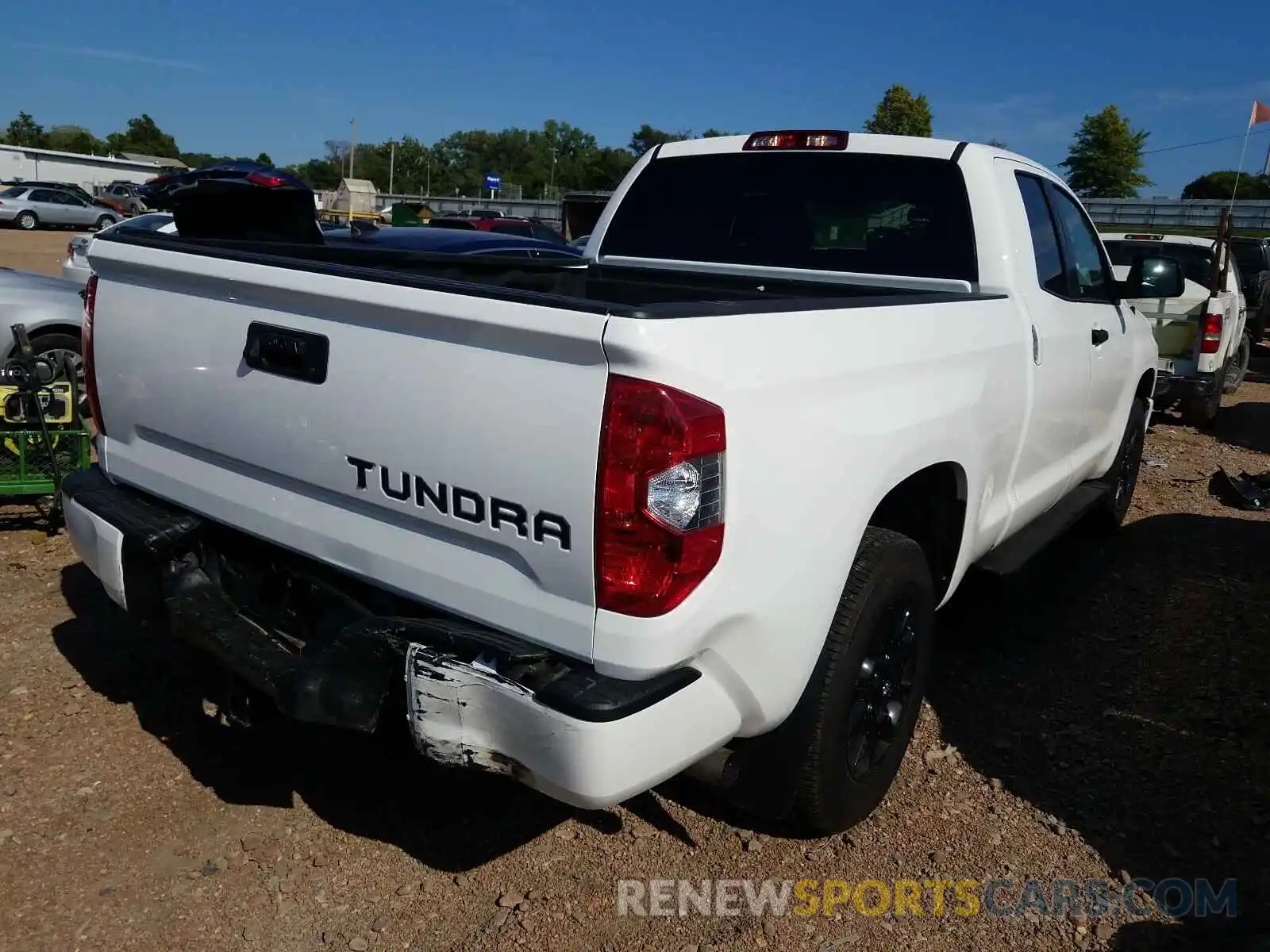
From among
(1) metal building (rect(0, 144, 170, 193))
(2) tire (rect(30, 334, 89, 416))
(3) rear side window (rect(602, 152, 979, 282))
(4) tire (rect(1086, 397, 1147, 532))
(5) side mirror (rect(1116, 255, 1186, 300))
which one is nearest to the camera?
(3) rear side window (rect(602, 152, 979, 282))

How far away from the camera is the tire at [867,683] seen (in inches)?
104

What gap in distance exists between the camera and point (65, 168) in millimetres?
58344

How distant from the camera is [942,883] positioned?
288 centimetres

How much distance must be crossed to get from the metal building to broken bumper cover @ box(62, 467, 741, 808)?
2285 inches

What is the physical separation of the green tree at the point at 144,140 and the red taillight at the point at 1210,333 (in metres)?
104

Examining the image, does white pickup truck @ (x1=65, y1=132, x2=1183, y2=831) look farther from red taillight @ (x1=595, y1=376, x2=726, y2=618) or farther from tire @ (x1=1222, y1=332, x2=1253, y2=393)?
tire @ (x1=1222, y1=332, x2=1253, y2=393)

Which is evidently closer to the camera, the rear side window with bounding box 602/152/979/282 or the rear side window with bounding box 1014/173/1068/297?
the rear side window with bounding box 602/152/979/282

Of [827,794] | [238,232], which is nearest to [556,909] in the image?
[827,794]

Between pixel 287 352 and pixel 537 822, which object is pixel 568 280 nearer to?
pixel 287 352

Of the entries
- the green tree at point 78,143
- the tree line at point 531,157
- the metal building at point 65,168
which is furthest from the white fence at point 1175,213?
the green tree at point 78,143

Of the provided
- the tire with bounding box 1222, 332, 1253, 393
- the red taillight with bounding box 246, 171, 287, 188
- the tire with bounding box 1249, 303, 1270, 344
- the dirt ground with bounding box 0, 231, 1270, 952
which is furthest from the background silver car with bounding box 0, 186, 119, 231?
the dirt ground with bounding box 0, 231, 1270, 952

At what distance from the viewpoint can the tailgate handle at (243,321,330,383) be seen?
2.44 metres

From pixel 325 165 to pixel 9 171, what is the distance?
40.8 metres

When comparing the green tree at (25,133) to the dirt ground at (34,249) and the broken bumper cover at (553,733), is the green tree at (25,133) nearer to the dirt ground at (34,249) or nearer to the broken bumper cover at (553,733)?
the dirt ground at (34,249)
